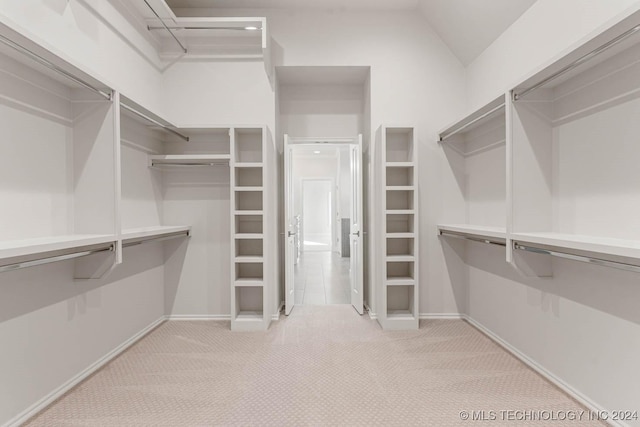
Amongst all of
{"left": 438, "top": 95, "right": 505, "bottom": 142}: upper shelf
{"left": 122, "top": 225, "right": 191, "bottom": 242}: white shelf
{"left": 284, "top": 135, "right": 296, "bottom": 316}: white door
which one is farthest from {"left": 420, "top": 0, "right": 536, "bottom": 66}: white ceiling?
{"left": 122, "top": 225, "right": 191, "bottom": 242}: white shelf

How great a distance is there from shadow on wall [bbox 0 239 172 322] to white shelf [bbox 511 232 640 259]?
2953 mm

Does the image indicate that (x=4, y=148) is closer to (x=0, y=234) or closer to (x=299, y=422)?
(x=0, y=234)

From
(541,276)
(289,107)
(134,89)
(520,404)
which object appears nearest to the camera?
(520,404)

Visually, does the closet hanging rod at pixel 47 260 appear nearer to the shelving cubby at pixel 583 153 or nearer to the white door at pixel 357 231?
the white door at pixel 357 231

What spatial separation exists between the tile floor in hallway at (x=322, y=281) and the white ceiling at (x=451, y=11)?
3.23 meters

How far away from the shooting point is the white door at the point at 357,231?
141 inches

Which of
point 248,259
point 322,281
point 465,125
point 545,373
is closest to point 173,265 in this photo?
point 248,259

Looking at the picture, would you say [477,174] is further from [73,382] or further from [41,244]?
[73,382]

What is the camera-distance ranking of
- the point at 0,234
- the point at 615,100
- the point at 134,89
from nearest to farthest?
the point at 0,234 < the point at 615,100 < the point at 134,89

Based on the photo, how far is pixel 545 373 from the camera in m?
2.20

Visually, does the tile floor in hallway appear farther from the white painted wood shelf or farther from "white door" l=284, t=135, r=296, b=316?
the white painted wood shelf

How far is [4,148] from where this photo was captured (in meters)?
1.67

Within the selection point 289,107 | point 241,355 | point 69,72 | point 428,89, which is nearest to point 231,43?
point 289,107

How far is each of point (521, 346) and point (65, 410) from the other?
317cm
